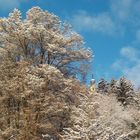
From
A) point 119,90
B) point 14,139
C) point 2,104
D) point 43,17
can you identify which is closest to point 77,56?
point 43,17

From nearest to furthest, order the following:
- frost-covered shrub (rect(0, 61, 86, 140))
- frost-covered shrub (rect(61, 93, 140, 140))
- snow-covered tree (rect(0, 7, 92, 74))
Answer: frost-covered shrub (rect(61, 93, 140, 140)), frost-covered shrub (rect(0, 61, 86, 140)), snow-covered tree (rect(0, 7, 92, 74))

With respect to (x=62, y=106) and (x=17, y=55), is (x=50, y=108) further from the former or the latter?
(x=17, y=55)

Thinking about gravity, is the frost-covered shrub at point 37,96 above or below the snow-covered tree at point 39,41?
below

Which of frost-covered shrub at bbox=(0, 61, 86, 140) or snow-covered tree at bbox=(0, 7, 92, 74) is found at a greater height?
snow-covered tree at bbox=(0, 7, 92, 74)

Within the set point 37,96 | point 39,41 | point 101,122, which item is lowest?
point 101,122

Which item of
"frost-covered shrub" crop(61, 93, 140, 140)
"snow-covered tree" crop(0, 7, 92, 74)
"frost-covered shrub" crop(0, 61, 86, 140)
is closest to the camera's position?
"frost-covered shrub" crop(61, 93, 140, 140)

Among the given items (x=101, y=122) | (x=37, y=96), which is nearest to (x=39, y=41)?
(x=37, y=96)

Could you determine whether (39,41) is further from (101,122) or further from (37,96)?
(101,122)

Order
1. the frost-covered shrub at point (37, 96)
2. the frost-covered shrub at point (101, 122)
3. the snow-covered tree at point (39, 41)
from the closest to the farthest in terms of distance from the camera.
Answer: the frost-covered shrub at point (101, 122) < the frost-covered shrub at point (37, 96) < the snow-covered tree at point (39, 41)

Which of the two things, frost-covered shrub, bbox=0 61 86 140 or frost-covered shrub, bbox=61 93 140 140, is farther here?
frost-covered shrub, bbox=0 61 86 140

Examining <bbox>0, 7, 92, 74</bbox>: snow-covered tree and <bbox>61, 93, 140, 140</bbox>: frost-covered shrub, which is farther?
<bbox>0, 7, 92, 74</bbox>: snow-covered tree

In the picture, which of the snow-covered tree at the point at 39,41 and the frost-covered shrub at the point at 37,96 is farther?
the snow-covered tree at the point at 39,41

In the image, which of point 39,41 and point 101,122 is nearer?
point 101,122

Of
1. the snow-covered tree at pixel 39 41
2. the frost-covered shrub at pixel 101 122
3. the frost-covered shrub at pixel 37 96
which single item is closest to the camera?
the frost-covered shrub at pixel 101 122
